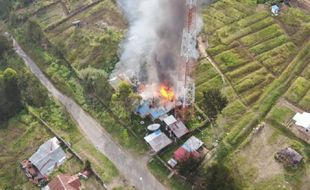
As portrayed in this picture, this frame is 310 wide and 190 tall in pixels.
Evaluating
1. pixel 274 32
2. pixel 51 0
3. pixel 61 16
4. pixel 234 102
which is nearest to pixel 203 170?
pixel 234 102

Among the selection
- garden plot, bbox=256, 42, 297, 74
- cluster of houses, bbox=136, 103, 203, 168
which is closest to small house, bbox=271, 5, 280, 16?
garden plot, bbox=256, 42, 297, 74

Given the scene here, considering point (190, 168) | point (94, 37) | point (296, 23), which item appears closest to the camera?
point (190, 168)

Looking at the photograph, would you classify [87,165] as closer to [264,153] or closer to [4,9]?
[264,153]

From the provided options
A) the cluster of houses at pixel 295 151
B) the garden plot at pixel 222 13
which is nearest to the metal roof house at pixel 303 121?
the cluster of houses at pixel 295 151

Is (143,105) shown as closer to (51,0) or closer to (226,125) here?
(226,125)

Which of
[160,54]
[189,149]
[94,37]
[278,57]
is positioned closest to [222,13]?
[278,57]

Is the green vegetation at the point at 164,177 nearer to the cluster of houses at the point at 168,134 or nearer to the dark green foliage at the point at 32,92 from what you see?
the cluster of houses at the point at 168,134
